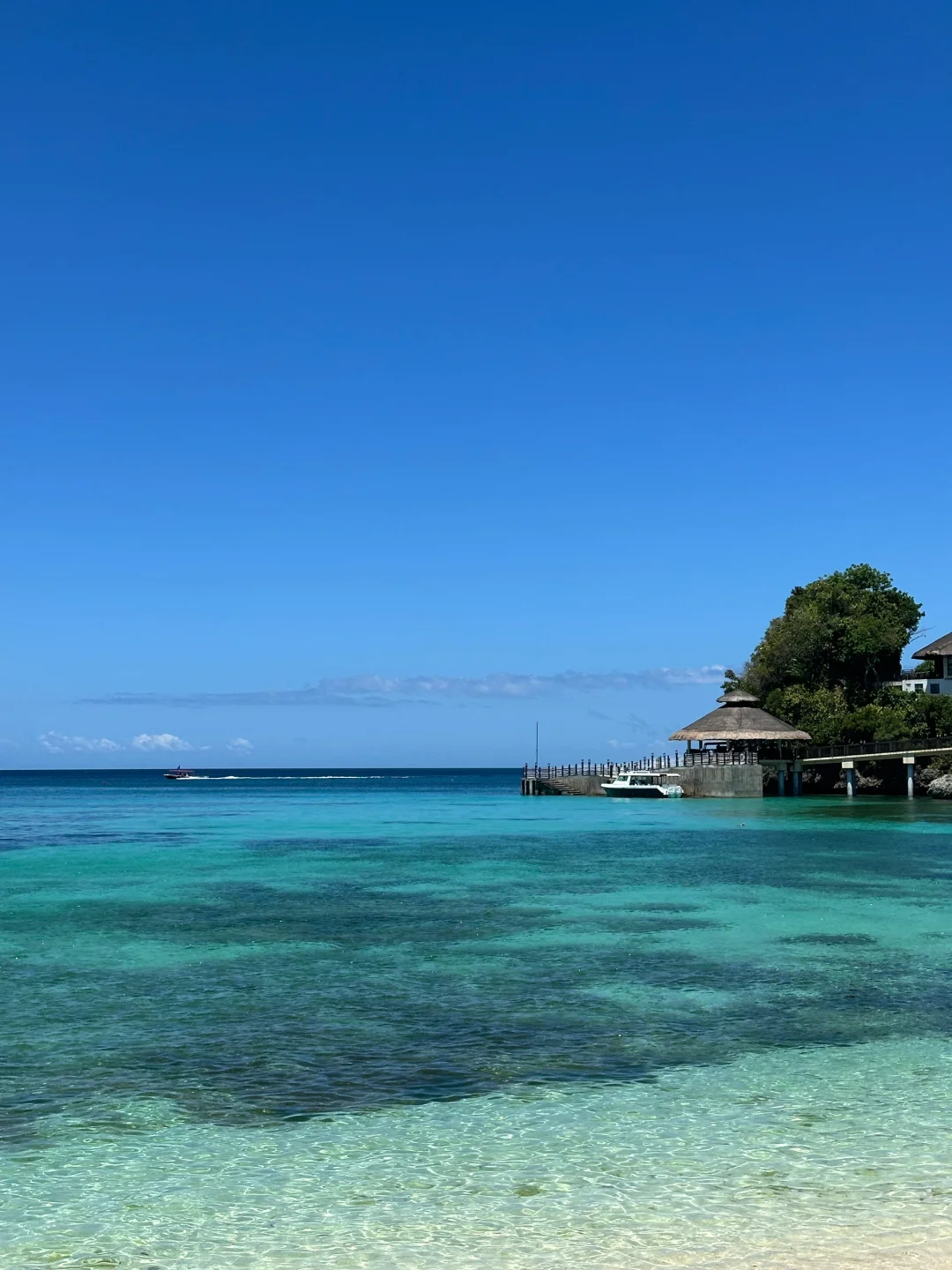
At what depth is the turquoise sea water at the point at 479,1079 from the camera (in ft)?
26.1

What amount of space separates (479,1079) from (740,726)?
60.6 m

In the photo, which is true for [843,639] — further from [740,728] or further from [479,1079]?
[479,1079]

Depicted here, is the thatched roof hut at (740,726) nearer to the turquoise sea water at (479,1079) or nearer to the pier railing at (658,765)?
the pier railing at (658,765)

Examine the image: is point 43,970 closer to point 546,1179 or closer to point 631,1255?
point 546,1179

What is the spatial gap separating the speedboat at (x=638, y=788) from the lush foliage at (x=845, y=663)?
9.07 m

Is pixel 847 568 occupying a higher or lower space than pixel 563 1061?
higher

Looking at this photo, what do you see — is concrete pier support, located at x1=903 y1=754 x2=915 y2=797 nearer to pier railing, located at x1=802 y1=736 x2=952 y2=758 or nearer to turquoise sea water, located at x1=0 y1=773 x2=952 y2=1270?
pier railing, located at x1=802 y1=736 x2=952 y2=758

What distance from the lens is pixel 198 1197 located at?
8594 mm

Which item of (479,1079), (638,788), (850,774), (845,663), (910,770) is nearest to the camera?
(479,1079)

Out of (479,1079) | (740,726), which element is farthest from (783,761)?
(479,1079)

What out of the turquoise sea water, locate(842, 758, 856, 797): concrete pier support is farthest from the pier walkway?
the turquoise sea water

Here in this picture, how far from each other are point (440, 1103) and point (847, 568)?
73.2 m

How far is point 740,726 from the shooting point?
7019 cm

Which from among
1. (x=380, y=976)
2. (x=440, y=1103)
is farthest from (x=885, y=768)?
(x=440, y=1103)
